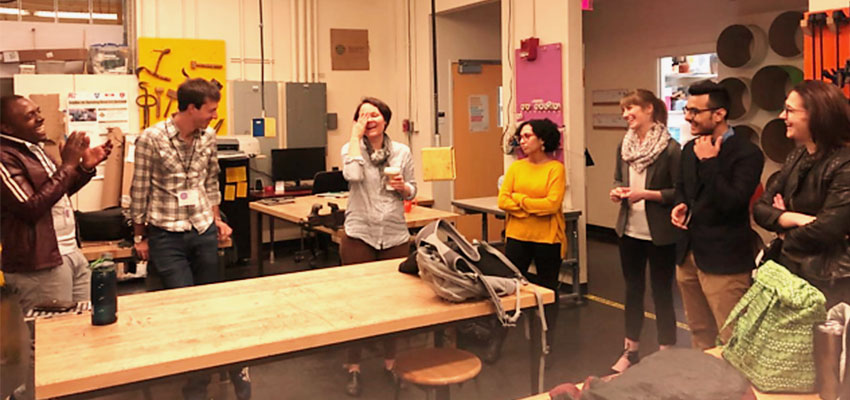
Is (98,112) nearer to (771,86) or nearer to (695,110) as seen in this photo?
(695,110)

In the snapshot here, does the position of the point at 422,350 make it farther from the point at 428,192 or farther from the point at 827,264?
the point at 428,192

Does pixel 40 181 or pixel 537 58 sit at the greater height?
pixel 537 58

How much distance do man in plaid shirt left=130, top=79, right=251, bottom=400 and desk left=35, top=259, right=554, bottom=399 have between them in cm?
72

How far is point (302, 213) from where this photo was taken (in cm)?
538

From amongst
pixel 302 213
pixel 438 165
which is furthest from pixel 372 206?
pixel 302 213

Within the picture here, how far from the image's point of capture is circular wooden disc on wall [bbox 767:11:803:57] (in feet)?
19.3

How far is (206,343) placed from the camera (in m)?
2.00

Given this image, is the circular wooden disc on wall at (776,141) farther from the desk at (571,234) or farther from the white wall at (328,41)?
the white wall at (328,41)

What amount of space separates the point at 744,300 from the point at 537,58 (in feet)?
13.4

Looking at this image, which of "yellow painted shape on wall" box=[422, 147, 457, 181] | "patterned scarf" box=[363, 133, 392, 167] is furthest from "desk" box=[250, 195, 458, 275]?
"patterned scarf" box=[363, 133, 392, 167]

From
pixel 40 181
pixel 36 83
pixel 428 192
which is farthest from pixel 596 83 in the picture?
pixel 40 181

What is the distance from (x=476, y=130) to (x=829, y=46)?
15.3 ft

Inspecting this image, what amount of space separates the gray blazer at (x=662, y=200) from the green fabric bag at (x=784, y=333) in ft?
5.72

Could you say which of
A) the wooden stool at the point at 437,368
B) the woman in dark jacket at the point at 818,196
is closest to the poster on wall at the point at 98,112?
the wooden stool at the point at 437,368
